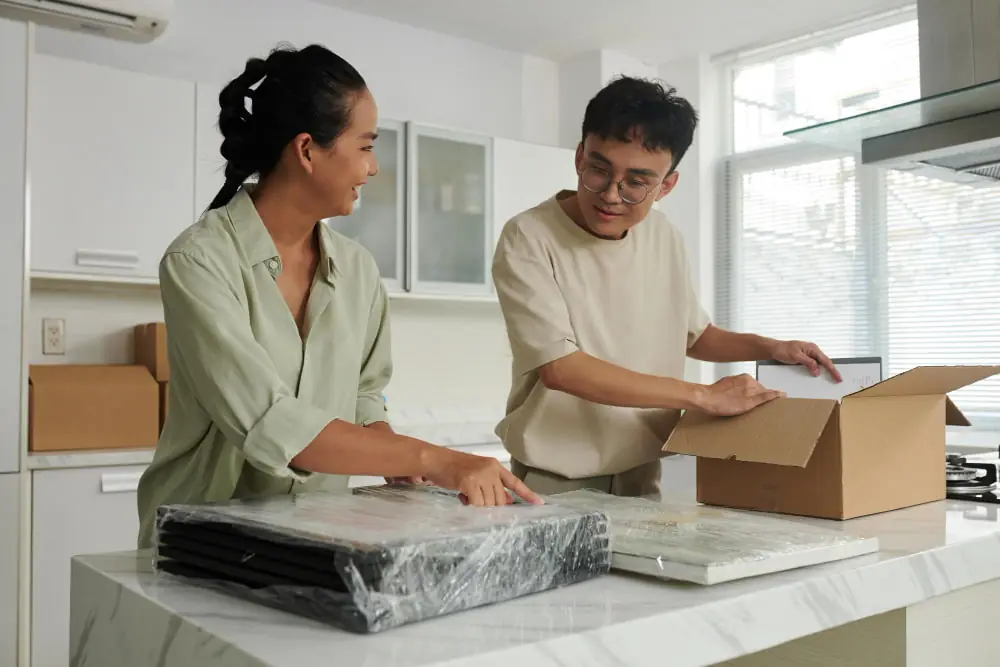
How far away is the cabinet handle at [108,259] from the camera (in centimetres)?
282

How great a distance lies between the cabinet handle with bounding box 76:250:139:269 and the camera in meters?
2.82

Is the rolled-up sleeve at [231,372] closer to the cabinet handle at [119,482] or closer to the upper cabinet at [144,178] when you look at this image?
the upper cabinet at [144,178]

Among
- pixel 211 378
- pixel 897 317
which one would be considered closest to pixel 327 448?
pixel 211 378

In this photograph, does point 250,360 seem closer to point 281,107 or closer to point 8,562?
point 281,107

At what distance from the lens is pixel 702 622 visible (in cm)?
77

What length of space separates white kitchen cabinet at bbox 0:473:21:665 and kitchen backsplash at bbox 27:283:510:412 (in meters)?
0.65

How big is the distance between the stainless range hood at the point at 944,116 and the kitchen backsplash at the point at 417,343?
2253mm

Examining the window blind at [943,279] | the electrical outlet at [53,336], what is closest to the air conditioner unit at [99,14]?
the electrical outlet at [53,336]

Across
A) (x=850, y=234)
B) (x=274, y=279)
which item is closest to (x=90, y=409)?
(x=274, y=279)

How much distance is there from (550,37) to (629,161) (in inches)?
113

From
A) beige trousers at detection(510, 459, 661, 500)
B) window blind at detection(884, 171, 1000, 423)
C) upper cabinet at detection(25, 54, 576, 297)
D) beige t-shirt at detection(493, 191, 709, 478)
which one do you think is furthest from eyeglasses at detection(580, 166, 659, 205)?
window blind at detection(884, 171, 1000, 423)

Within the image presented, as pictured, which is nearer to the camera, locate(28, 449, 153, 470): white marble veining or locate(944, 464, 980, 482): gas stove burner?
locate(944, 464, 980, 482): gas stove burner

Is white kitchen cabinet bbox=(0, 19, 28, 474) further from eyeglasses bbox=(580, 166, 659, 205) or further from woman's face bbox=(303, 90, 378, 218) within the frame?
eyeglasses bbox=(580, 166, 659, 205)

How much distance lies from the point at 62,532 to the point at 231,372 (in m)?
1.99
